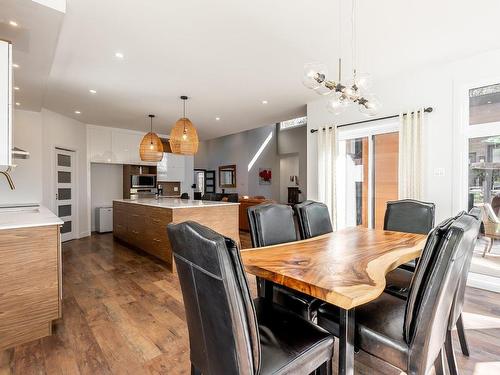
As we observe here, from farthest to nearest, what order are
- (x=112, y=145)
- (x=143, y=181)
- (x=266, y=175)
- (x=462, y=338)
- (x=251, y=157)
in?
(x=251, y=157), (x=266, y=175), (x=143, y=181), (x=112, y=145), (x=462, y=338)

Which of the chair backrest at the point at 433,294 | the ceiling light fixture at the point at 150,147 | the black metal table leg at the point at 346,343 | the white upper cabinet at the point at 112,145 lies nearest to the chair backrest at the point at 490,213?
the chair backrest at the point at 433,294

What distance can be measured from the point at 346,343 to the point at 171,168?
7.22 m

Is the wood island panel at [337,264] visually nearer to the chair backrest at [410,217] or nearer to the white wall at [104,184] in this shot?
the chair backrest at [410,217]

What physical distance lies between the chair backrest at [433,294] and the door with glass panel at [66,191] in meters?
6.14

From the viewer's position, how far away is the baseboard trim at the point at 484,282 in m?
2.98

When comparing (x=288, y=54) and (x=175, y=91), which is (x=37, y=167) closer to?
(x=175, y=91)

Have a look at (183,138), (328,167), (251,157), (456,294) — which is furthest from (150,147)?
(251,157)

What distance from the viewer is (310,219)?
243 cm

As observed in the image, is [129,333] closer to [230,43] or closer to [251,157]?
[230,43]

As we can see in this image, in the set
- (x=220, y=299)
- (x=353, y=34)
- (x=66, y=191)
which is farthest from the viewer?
(x=66, y=191)

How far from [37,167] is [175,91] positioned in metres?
2.94

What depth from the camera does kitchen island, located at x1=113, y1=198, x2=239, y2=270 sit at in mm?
3651

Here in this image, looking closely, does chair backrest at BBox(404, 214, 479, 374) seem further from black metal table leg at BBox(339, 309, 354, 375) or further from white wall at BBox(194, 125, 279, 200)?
white wall at BBox(194, 125, 279, 200)

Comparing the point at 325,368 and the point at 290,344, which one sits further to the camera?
the point at 325,368
